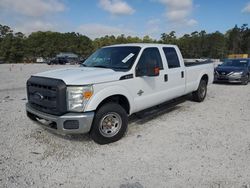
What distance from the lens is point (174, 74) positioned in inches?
248

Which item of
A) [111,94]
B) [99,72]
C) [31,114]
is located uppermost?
[99,72]

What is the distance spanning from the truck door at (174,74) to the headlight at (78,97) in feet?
8.35

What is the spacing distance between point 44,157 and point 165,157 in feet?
6.94

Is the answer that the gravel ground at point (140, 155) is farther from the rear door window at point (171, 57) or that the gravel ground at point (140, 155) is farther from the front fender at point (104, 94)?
the rear door window at point (171, 57)

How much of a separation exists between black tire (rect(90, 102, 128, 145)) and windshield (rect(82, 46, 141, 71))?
37.0 inches

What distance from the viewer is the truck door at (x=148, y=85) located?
201 inches

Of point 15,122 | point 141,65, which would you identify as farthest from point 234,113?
point 15,122

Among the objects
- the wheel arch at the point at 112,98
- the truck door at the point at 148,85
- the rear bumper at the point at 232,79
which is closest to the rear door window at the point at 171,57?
the truck door at the point at 148,85

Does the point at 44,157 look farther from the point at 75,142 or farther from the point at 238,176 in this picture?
the point at 238,176

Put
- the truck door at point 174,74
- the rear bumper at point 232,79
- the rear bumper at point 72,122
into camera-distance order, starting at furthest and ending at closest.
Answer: the rear bumper at point 232,79 < the truck door at point 174,74 < the rear bumper at point 72,122

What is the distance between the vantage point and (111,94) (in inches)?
178

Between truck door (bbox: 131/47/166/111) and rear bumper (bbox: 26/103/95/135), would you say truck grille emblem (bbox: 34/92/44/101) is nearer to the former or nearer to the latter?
rear bumper (bbox: 26/103/95/135)

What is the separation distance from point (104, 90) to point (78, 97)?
0.52 meters

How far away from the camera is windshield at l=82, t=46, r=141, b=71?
5.14m
